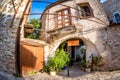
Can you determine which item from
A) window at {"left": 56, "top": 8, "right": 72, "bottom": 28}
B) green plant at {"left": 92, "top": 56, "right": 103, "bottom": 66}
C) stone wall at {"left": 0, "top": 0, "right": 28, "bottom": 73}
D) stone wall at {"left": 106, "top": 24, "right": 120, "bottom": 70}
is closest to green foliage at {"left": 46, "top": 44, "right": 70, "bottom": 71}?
green plant at {"left": 92, "top": 56, "right": 103, "bottom": 66}

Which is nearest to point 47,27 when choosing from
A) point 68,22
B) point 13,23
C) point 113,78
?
point 68,22

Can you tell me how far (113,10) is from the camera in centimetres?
1681

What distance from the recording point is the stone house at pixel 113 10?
16.2 m

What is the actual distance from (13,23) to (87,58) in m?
8.88

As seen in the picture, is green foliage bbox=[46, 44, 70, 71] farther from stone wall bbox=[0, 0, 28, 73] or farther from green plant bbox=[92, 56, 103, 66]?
stone wall bbox=[0, 0, 28, 73]

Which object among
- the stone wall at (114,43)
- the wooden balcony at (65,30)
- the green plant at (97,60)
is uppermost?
the wooden balcony at (65,30)

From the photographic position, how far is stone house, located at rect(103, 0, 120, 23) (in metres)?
16.2

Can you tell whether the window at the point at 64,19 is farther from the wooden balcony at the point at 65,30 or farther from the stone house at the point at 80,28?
the wooden balcony at the point at 65,30

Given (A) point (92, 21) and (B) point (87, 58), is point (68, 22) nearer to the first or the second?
(A) point (92, 21)

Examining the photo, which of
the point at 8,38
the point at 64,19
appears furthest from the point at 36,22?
the point at 8,38

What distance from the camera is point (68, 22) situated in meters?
14.7

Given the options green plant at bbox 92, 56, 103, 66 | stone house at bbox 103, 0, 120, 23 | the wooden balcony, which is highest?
stone house at bbox 103, 0, 120, 23

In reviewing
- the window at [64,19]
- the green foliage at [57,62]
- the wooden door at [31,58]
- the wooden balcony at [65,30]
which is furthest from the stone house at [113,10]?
the wooden door at [31,58]

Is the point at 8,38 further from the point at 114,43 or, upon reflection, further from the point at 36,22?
the point at 36,22
